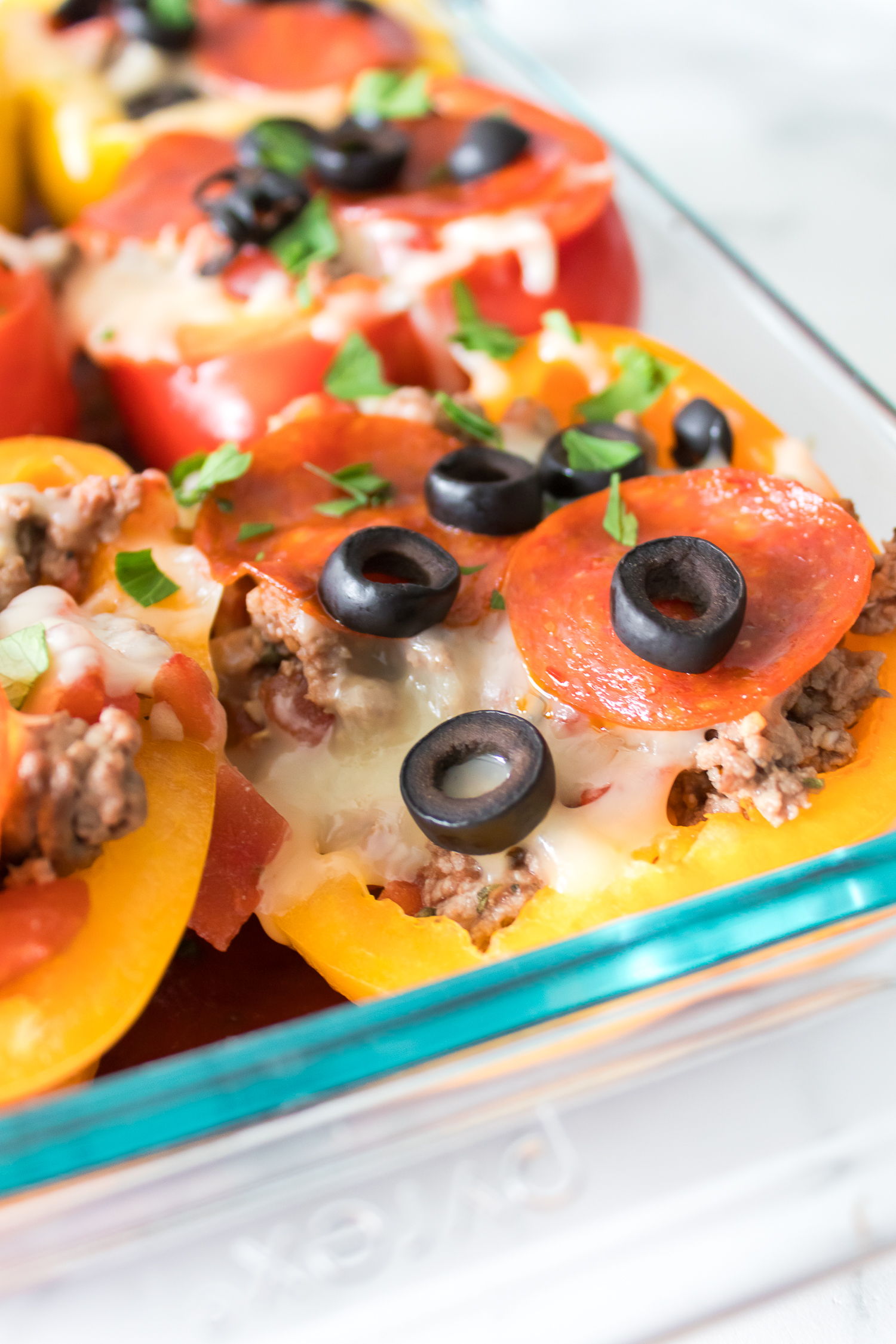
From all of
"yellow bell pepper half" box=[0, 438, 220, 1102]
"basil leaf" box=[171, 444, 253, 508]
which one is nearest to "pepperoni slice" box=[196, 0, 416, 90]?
"basil leaf" box=[171, 444, 253, 508]

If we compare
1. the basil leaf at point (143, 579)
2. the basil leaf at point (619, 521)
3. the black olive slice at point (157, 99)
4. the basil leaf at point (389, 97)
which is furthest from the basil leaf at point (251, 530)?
the black olive slice at point (157, 99)

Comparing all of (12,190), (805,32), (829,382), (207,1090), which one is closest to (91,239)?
(12,190)

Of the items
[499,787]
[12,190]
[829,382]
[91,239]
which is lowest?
[12,190]

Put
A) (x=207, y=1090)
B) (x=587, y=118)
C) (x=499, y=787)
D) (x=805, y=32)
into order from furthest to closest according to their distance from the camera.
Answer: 1. (x=805, y=32)
2. (x=587, y=118)
3. (x=499, y=787)
4. (x=207, y=1090)

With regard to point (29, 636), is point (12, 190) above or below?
below

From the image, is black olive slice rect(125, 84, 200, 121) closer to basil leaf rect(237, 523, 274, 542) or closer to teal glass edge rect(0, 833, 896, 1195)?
basil leaf rect(237, 523, 274, 542)

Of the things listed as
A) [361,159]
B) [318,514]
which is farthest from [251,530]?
[361,159]

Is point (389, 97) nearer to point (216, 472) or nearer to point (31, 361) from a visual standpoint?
point (31, 361)

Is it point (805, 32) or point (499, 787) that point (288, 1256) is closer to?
point (499, 787)

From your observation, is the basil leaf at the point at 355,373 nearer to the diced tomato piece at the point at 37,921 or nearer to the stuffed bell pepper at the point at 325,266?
the stuffed bell pepper at the point at 325,266
